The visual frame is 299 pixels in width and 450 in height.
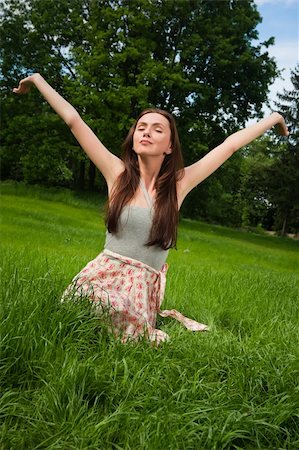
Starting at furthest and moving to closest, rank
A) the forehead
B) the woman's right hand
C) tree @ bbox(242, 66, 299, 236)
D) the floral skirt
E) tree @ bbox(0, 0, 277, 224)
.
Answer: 1. tree @ bbox(242, 66, 299, 236)
2. tree @ bbox(0, 0, 277, 224)
3. the woman's right hand
4. the forehead
5. the floral skirt

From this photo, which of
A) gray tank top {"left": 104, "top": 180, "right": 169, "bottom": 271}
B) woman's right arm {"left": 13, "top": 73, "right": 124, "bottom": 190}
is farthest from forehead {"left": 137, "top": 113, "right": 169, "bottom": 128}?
gray tank top {"left": 104, "top": 180, "right": 169, "bottom": 271}

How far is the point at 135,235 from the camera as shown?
343 centimetres

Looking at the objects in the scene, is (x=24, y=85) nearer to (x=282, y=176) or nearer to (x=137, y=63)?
(x=137, y=63)

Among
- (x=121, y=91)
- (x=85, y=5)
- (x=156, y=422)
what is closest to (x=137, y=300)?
(x=156, y=422)

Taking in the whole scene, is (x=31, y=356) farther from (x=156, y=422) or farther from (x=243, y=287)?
(x=243, y=287)

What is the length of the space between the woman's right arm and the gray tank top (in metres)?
0.31

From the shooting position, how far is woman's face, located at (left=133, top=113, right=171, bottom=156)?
11.3 ft

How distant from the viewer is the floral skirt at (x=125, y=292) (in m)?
3.16

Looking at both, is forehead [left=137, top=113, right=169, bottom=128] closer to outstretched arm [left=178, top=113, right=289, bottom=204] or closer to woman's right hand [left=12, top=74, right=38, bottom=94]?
outstretched arm [left=178, top=113, right=289, bottom=204]

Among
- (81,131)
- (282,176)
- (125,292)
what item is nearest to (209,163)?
(81,131)

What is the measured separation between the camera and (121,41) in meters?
21.2

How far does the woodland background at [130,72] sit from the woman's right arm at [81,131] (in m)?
17.2

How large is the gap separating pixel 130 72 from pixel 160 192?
2069cm

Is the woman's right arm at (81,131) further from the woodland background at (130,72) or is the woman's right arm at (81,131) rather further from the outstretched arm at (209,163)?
the woodland background at (130,72)
